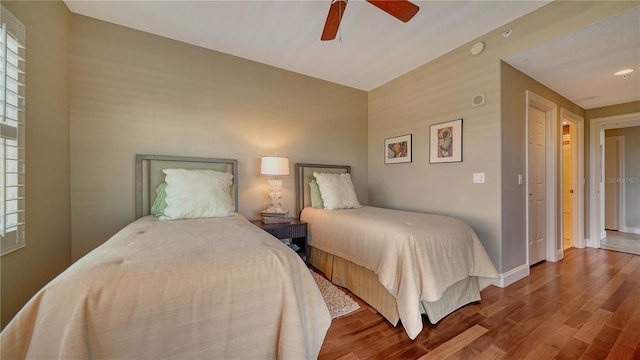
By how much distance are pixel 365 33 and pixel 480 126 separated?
1.56 metres

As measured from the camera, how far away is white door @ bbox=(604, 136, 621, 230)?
483 cm

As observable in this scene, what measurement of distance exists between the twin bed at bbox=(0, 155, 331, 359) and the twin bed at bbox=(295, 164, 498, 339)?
74cm

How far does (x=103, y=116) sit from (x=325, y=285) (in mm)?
2727

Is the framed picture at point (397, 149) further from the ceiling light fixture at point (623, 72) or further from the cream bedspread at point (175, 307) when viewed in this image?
the cream bedspread at point (175, 307)

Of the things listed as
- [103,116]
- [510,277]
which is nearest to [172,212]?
[103,116]

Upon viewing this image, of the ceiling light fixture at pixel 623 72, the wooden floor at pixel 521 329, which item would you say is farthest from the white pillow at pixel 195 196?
the ceiling light fixture at pixel 623 72

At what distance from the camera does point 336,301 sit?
211 cm

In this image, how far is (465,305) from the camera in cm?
203

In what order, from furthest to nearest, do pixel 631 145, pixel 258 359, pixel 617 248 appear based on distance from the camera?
1. pixel 631 145
2. pixel 617 248
3. pixel 258 359

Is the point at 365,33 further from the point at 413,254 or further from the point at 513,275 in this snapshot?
the point at 513,275

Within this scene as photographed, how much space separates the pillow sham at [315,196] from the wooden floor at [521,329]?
52.4 inches

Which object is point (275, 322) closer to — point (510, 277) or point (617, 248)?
point (510, 277)

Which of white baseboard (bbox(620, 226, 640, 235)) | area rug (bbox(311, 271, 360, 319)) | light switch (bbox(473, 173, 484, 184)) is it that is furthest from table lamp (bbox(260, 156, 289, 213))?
white baseboard (bbox(620, 226, 640, 235))

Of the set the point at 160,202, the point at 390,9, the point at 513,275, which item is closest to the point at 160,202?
the point at 160,202
